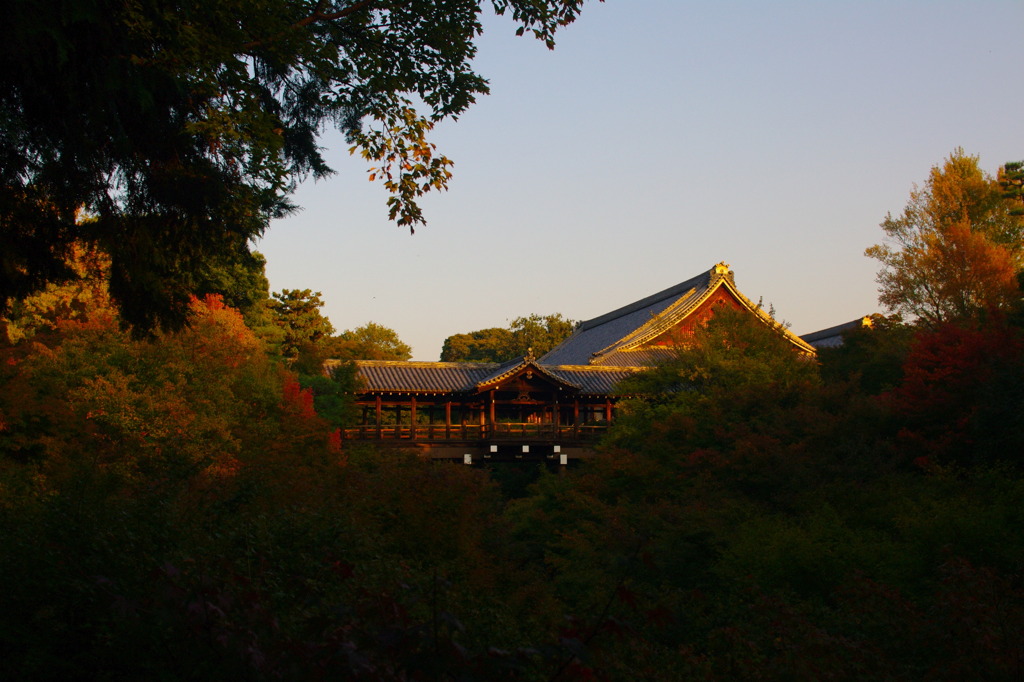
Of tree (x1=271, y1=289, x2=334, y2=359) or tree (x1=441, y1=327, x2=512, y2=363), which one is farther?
tree (x1=441, y1=327, x2=512, y2=363)

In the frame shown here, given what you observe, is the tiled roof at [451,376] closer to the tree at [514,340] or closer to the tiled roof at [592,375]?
the tiled roof at [592,375]

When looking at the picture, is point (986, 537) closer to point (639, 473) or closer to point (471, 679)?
point (639, 473)

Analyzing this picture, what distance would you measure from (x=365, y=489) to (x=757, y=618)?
22.2ft

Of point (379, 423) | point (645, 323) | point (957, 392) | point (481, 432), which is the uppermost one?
point (645, 323)

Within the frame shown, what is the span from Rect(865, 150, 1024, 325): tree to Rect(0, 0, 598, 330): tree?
23.5 metres

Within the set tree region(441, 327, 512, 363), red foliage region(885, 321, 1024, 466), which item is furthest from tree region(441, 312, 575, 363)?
red foliage region(885, 321, 1024, 466)

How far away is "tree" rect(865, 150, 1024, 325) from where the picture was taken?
26500 mm

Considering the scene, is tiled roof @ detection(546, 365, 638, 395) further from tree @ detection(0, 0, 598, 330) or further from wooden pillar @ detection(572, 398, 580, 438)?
tree @ detection(0, 0, 598, 330)

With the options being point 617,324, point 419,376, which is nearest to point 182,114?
point 419,376

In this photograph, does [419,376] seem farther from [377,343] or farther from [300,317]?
[377,343]

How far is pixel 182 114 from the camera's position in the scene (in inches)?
248

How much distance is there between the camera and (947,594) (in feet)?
22.8

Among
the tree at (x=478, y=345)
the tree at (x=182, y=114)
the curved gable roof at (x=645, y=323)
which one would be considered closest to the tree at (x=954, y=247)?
the curved gable roof at (x=645, y=323)

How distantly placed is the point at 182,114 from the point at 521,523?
41.1 feet
